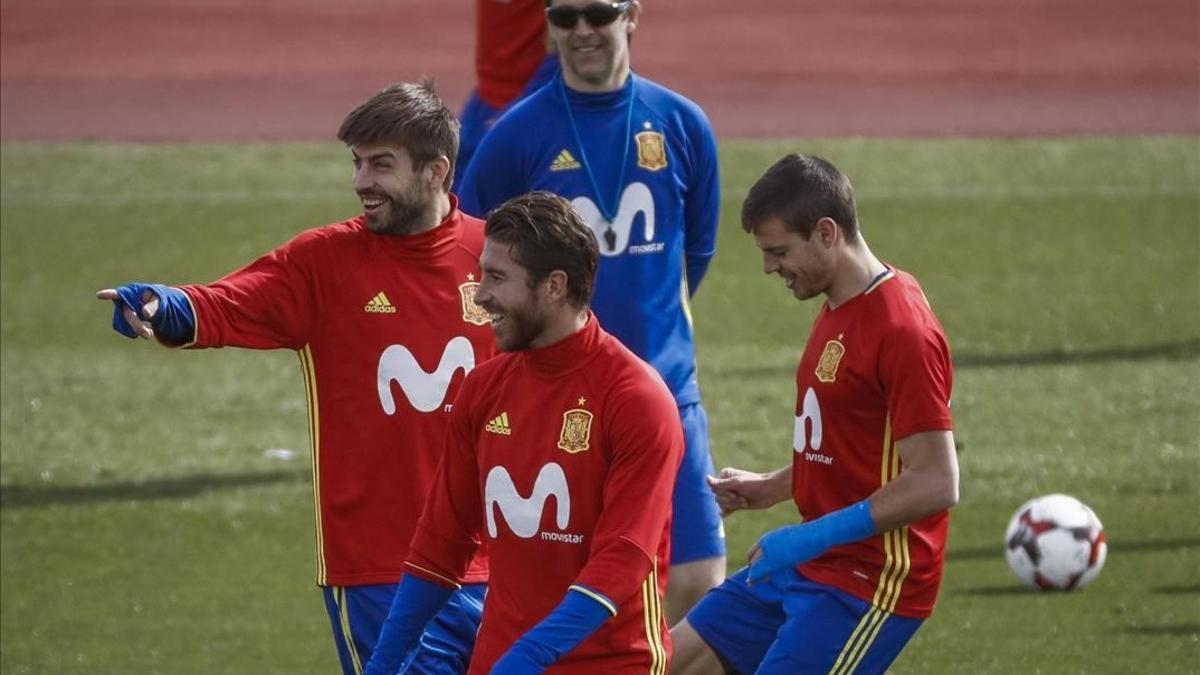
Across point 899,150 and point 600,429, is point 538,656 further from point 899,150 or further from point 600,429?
point 899,150

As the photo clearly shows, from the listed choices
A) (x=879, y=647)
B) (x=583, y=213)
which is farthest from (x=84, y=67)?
(x=879, y=647)

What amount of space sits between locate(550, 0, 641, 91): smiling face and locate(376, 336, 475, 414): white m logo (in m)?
1.61

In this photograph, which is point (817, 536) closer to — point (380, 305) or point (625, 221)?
point (380, 305)

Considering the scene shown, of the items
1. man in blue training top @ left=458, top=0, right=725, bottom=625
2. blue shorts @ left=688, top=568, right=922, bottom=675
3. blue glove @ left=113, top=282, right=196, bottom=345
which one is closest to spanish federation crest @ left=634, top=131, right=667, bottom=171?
man in blue training top @ left=458, top=0, right=725, bottom=625

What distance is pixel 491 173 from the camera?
7059 millimetres

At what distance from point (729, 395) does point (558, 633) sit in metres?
8.21

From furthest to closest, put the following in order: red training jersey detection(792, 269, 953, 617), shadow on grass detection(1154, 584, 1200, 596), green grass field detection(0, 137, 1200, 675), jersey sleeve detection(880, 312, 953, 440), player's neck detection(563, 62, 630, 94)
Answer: shadow on grass detection(1154, 584, 1200, 596)
green grass field detection(0, 137, 1200, 675)
player's neck detection(563, 62, 630, 94)
red training jersey detection(792, 269, 953, 617)
jersey sleeve detection(880, 312, 953, 440)

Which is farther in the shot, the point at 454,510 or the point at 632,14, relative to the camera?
the point at 632,14

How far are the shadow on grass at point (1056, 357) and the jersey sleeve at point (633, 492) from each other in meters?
8.49

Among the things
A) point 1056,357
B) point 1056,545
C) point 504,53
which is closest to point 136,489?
point 504,53

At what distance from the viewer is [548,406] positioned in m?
4.94

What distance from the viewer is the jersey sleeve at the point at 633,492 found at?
15.6 feet

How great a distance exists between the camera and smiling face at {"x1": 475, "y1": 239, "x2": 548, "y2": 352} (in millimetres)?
4898

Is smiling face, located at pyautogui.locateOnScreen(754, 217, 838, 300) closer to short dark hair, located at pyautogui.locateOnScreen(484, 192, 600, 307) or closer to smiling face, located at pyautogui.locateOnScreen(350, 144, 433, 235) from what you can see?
short dark hair, located at pyautogui.locateOnScreen(484, 192, 600, 307)
